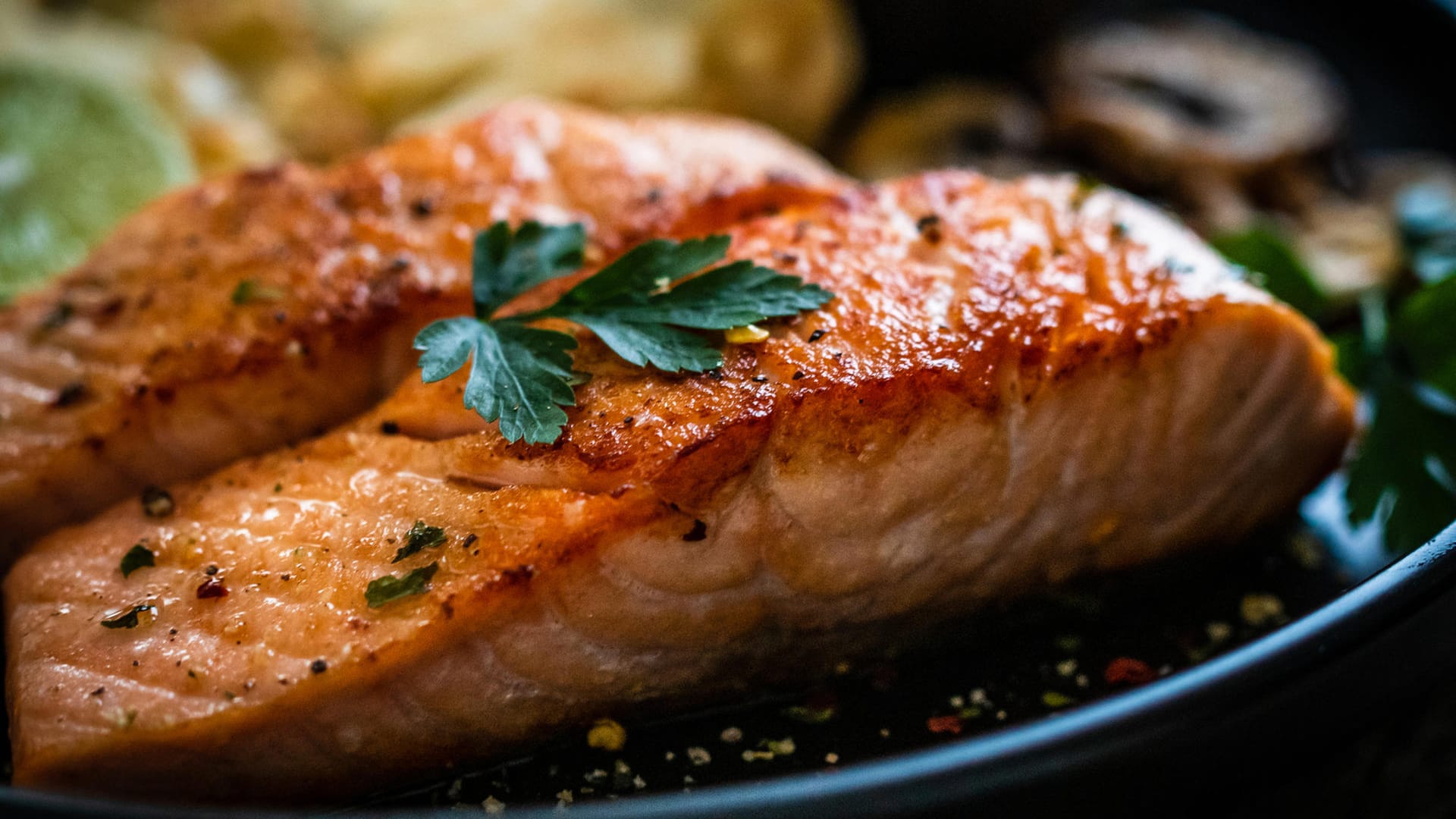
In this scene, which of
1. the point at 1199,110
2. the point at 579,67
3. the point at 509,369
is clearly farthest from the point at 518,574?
the point at 1199,110

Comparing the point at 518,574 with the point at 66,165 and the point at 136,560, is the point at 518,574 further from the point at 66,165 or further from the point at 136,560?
the point at 66,165

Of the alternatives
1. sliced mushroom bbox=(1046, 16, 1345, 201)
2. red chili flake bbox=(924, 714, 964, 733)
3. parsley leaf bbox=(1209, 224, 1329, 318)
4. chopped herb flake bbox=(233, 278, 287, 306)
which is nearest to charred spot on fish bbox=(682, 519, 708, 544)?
red chili flake bbox=(924, 714, 964, 733)

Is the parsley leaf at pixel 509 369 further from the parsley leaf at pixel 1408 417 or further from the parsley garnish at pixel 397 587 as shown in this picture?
the parsley leaf at pixel 1408 417

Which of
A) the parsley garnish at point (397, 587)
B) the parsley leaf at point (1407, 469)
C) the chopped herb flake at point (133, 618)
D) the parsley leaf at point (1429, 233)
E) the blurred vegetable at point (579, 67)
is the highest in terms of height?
the blurred vegetable at point (579, 67)

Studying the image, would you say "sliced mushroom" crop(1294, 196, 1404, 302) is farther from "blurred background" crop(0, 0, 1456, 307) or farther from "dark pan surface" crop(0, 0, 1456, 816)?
"dark pan surface" crop(0, 0, 1456, 816)

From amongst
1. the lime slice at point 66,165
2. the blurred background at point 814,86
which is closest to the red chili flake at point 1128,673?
the blurred background at point 814,86

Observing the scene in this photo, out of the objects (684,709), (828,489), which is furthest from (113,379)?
(828,489)
